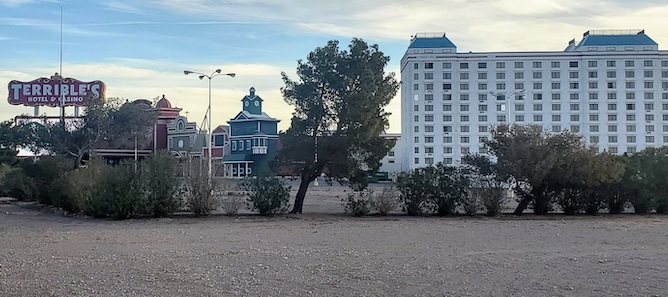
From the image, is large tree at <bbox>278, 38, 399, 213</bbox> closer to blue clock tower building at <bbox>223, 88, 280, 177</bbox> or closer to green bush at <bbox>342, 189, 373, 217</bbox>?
green bush at <bbox>342, 189, 373, 217</bbox>

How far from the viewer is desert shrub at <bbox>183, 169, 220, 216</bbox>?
101 feet

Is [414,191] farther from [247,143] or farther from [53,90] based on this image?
[247,143]

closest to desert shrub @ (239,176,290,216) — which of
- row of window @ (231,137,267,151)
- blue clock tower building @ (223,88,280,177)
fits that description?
blue clock tower building @ (223,88,280,177)

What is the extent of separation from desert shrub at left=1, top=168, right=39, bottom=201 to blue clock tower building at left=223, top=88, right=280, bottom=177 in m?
39.7

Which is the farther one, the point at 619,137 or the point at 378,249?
the point at 619,137

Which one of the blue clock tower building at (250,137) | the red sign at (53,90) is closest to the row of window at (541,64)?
the blue clock tower building at (250,137)

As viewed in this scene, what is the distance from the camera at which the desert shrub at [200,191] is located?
3067cm

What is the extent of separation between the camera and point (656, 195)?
3150 cm

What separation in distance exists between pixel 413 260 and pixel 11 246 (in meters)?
10.3

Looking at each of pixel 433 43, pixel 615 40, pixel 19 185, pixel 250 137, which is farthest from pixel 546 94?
pixel 19 185

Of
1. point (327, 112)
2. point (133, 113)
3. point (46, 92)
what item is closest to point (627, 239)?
point (327, 112)

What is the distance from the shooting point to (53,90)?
74.9m

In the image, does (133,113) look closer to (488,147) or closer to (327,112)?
(327,112)

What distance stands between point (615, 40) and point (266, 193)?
96429mm
